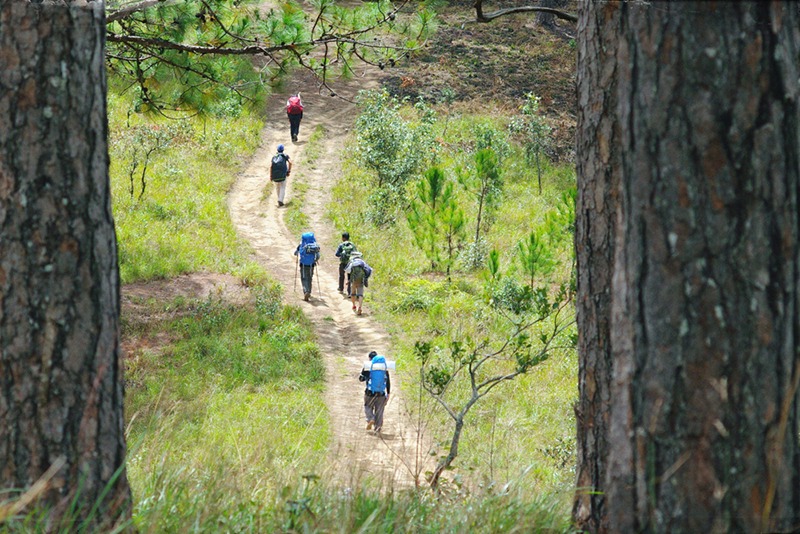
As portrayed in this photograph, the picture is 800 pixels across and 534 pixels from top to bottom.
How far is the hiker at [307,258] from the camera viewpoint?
14.7 m

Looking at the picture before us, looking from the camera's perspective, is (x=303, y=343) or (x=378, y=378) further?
(x=303, y=343)

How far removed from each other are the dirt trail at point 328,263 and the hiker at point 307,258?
0.34 meters

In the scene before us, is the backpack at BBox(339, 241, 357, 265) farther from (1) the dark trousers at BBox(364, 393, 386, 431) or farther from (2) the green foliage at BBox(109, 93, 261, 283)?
(1) the dark trousers at BBox(364, 393, 386, 431)

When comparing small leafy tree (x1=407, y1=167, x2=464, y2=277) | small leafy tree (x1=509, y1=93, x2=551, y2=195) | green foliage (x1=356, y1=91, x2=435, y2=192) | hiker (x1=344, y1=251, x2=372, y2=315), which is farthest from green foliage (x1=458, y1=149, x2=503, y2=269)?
hiker (x1=344, y1=251, x2=372, y2=315)

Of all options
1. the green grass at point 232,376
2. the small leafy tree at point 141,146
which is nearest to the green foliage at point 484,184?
the green grass at point 232,376

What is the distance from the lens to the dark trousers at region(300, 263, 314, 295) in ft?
49.8

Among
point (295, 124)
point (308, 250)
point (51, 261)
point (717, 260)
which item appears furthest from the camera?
point (295, 124)

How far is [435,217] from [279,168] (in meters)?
4.06

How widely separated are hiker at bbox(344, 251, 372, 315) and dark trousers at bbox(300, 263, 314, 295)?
61 cm

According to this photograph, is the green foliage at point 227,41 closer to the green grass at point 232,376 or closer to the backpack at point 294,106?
the green grass at point 232,376

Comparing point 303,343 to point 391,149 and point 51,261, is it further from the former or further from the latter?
point 51,261

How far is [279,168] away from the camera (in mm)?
19625

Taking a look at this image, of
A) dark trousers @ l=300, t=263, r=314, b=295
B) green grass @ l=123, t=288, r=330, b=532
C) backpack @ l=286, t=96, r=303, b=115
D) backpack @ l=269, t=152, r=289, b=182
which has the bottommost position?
green grass @ l=123, t=288, r=330, b=532

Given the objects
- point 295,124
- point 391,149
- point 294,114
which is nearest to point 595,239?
point 391,149
